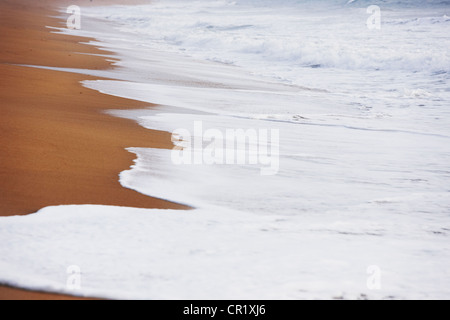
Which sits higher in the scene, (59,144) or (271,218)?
(59,144)

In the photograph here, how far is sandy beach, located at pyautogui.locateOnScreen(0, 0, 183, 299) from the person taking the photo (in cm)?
424

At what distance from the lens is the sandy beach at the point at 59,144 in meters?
4.24

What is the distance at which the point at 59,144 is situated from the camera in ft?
18.4

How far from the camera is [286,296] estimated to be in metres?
2.97

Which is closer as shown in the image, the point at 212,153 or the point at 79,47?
the point at 212,153

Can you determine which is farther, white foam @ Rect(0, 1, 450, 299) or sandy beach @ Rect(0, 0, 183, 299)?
sandy beach @ Rect(0, 0, 183, 299)

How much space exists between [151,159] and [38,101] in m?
2.86

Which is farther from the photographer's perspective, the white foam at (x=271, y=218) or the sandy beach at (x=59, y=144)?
the sandy beach at (x=59, y=144)

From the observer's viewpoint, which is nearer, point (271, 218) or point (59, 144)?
point (271, 218)
